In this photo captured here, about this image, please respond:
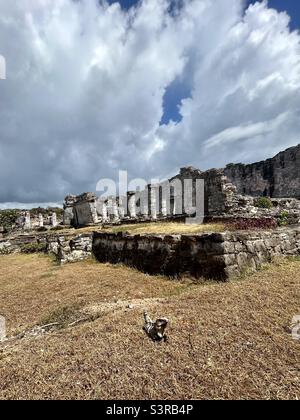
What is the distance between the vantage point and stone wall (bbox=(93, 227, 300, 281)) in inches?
267

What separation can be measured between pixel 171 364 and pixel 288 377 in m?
1.25

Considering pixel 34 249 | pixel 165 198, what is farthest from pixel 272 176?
pixel 34 249

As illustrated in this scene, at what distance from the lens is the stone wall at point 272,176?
34.3 meters

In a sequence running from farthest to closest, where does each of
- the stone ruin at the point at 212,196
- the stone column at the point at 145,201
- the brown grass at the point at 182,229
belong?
the stone column at the point at 145,201
the stone ruin at the point at 212,196
the brown grass at the point at 182,229

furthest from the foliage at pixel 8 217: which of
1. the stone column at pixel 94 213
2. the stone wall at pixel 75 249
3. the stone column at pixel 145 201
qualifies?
the stone wall at pixel 75 249

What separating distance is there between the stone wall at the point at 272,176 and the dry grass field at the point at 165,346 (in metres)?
31.6

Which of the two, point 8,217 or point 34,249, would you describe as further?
point 8,217

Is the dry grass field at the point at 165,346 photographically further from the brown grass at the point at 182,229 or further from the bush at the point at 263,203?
the bush at the point at 263,203

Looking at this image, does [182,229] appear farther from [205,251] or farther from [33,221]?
[33,221]

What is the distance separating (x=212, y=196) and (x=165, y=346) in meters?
16.7

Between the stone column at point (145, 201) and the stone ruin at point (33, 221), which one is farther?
the stone ruin at point (33, 221)

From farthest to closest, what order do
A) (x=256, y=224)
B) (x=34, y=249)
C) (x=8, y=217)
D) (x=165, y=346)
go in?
1. (x=8, y=217)
2. (x=34, y=249)
3. (x=256, y=224)
4. (x=165, y=346)

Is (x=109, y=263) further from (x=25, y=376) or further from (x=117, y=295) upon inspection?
(x=25, y=376)

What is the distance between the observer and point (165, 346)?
366 centimetres
